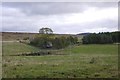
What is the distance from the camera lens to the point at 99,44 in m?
53.7

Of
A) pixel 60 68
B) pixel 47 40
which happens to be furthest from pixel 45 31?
pixel 60 68

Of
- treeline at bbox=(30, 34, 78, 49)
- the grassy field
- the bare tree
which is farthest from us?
the bare tree

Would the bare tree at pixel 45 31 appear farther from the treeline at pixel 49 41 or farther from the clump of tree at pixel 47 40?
the treeline at pixel 49 41

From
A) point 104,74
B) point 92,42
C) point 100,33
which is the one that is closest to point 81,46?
point 92,42

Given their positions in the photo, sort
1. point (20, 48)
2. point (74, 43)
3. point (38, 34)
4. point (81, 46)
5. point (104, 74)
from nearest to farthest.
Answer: point (104, 74) → point (20, 48) → point (38, 34) → point (81, 46) → point (74, 43)

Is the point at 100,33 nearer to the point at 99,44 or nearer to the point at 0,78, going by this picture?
the point at 99,44

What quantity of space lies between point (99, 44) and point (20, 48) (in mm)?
15872

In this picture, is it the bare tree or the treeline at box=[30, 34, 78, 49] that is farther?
the bare tree

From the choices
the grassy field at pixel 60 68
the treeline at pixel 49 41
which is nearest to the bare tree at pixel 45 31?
the treeline at pixel 49 41

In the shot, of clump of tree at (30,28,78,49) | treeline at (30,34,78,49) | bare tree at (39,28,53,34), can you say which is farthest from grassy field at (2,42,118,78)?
bare tree at (39,28,53,34)

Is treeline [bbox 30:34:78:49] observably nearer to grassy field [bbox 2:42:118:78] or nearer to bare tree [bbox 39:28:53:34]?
bare tree [bbox 39:28:53:34]

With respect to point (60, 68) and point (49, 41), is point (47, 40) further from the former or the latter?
point (60, 68)

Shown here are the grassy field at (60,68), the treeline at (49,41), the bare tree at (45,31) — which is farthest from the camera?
the bare tree at (45,31)

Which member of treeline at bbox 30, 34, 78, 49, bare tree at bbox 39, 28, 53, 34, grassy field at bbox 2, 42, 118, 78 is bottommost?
grassy field at bbox 2, 42, 118, 78
